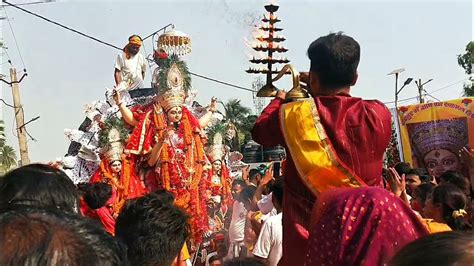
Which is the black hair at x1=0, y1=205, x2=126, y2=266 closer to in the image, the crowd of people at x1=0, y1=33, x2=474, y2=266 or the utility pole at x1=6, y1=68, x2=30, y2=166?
the crowd of people at x1=0, y1=33, x2=474, y2=266

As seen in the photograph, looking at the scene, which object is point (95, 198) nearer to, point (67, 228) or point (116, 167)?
point (116, 167)

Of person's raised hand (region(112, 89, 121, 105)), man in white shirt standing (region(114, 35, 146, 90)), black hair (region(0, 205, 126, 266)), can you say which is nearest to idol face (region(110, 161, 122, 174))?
person's raised hand (region(112, 89, 121, 105))

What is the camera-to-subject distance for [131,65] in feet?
29.1

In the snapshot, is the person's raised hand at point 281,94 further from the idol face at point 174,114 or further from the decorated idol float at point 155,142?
the idol face at point 174,114

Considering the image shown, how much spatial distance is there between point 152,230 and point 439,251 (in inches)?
68.3

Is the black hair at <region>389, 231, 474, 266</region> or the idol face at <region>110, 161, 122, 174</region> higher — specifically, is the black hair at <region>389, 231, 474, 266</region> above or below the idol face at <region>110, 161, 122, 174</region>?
above

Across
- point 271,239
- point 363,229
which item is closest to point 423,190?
point 271,239

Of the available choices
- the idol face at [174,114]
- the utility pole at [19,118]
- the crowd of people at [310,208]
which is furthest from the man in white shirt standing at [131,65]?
the utility pole at [19,118]

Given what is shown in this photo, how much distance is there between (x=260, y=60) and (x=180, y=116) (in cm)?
427

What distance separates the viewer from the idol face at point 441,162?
717 cm

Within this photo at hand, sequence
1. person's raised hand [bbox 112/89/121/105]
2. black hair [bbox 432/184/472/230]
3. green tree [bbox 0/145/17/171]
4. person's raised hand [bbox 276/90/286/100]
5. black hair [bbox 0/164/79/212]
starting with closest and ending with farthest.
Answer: black hair [bbox 0/164/79/212] → person's raised hand [bbox 276/90/286/100] → black hair [bbox 432/184/472/230] → green tree [bbox 0/145/17/171] → person's raised hand [bbox 112/89/121/105]

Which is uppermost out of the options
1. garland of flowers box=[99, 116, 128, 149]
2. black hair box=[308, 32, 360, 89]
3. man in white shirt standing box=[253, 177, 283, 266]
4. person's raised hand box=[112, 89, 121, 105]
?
person's raised hand box=[112, 89, 121, 105]

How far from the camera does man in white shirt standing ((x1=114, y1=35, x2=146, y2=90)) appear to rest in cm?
876

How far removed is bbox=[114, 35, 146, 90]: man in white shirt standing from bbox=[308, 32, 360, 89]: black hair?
5.99 meters
